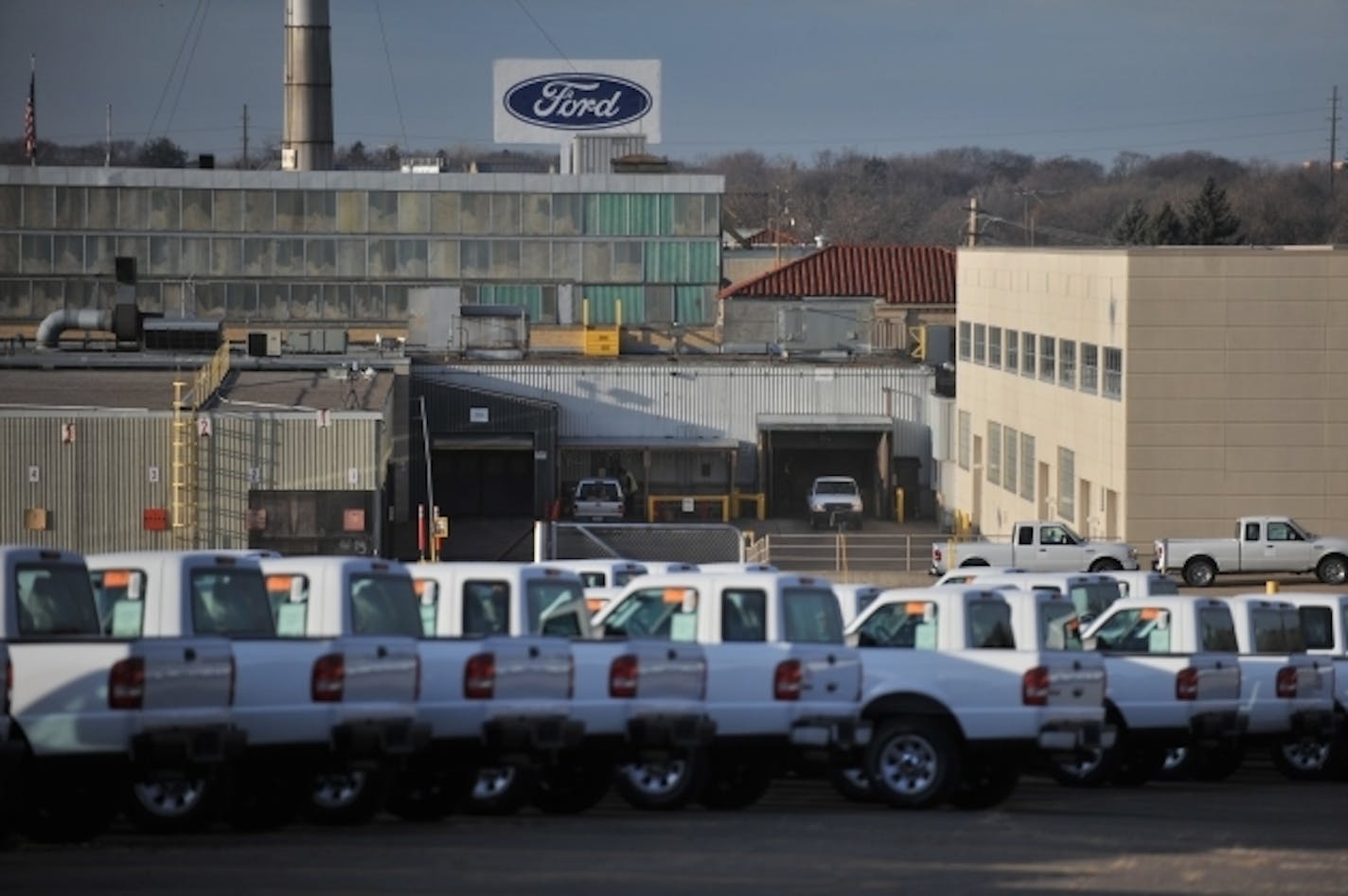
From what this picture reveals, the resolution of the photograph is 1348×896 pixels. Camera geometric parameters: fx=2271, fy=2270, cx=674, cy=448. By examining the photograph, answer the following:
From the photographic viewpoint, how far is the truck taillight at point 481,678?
1702 cm

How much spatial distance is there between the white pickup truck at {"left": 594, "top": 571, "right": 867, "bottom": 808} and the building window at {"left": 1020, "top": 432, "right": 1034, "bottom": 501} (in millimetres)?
39872

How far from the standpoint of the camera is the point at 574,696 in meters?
17.4

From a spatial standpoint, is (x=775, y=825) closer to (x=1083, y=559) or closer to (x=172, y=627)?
(x=172, y=627)

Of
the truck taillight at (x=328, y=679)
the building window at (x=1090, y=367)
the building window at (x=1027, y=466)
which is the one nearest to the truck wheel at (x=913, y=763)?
the truck taillight at (x=328, y=679)

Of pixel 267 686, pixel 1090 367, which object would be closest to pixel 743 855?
pixel 267 686

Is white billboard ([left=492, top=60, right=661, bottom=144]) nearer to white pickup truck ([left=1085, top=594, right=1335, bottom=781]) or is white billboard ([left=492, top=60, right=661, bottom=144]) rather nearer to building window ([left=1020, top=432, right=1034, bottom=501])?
building window ([left=1020, top=432, right=1034, bottom=501])

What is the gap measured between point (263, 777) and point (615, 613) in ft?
13.2

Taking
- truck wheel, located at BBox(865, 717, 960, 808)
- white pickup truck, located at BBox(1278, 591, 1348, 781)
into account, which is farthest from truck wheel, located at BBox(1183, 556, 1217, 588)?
truck wheel, located at BBox(865, 717, 960, 808)

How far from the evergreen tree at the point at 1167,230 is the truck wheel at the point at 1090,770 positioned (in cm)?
8649

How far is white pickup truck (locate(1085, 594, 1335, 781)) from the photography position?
22.0m

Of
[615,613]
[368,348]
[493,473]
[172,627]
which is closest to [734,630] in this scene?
[615,613]

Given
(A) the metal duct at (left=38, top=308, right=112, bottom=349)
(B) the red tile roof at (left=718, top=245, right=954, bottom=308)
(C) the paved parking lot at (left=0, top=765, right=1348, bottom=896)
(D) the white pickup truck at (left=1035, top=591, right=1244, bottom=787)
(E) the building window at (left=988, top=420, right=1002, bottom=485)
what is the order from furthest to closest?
(B) the red tile roof at (left=718, top=245, right=954, bottom=308)
(A) the metal duct at (left=38, top=308, right=112, bottom=349)
(E) the building window at (left=988, top=420, right=1002, bottom=485)
(D) the white pickup truck at (left=1035, top=591, right=1244, bottom=787)
(C) the paved parking lot at (left=0, top=765, right=1348, bottom=896)

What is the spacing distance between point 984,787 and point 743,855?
441cm

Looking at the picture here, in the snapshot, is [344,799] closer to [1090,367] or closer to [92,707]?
[92,707]
